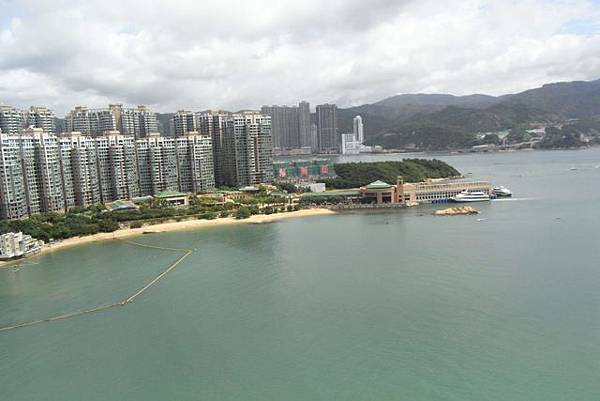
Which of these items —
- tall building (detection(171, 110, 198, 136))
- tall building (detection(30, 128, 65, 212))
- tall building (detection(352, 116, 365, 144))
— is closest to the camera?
tall building (detection(30, 128, 65, 212))

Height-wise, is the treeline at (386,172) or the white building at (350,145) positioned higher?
the white building at (350,145)

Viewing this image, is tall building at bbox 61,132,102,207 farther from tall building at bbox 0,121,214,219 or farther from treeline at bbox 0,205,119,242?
treeline at bbox 0,205,119,242

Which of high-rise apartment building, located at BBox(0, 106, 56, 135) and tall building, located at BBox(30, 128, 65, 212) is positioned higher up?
high-rise apartment building, located at BBox(0, 106, 56, 135)

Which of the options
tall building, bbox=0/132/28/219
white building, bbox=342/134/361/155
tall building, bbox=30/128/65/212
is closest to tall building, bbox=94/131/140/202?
tall building, bbox=30/128/65/212

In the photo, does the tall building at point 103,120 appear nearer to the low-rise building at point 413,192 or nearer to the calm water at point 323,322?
the low-rise building at point 413,192

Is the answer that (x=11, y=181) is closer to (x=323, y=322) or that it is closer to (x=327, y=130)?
(x=323, y=322)

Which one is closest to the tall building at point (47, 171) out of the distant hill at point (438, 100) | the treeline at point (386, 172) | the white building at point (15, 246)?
the white building at point (15, 246)
